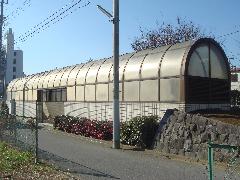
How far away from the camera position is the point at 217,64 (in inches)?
883

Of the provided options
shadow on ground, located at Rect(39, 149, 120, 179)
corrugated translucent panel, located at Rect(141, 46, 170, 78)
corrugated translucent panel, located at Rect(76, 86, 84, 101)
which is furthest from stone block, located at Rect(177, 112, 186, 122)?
corrugated translucent panel, located at Rect(76, 86, 84, 101)

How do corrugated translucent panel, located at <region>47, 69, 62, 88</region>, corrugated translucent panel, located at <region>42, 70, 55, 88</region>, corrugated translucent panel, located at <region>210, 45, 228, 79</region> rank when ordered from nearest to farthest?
corrugated translucent panel, located at <region>210, 45, 228, 79</region>
corrugated translucent panel, located at <region>47, 69, 62, 88</region>
corrugated translucent panel, located at <region>42, 70, 55, 88</region>

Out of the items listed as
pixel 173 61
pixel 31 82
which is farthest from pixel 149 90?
pixel 31 82

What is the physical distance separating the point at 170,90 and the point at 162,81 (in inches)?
30.9

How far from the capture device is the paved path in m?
11.7

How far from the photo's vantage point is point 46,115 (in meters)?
37.3

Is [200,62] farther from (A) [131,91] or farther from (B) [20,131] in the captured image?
Answer: (B) [20,131]

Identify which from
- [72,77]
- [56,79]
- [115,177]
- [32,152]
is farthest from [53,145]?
[56,79]

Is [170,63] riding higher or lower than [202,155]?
higher

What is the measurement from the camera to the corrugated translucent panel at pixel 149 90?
2122 cm

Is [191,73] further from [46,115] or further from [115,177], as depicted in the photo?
[46,115]

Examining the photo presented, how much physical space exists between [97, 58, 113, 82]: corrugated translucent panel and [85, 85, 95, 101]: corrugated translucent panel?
1.06 meters

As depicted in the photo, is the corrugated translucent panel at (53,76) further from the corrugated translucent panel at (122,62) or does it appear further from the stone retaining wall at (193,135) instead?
the stone retaining wall at (193,135)

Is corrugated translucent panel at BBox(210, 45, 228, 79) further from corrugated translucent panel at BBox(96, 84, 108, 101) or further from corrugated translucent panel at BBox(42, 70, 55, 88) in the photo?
corrugated translucent panel at BBox(42, 70, 55, 88)
